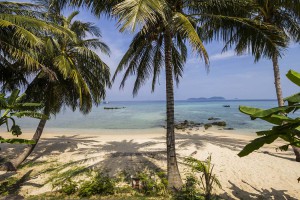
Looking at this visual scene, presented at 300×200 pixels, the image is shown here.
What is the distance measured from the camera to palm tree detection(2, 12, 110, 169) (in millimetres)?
9555

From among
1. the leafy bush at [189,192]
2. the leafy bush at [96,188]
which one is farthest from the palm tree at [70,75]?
the leafy bush at [189,192]

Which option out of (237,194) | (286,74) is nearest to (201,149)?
(237,194)

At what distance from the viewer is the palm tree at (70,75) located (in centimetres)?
955

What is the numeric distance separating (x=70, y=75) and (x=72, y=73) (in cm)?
16

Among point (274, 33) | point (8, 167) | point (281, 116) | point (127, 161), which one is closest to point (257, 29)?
point (274, 33)

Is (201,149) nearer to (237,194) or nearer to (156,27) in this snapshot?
(237,194)

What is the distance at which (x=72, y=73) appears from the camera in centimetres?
954

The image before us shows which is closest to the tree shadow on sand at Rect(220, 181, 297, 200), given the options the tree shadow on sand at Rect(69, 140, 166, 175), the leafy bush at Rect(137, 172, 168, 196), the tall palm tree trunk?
the leafy bush at Rect(137, 172, 168, 196)

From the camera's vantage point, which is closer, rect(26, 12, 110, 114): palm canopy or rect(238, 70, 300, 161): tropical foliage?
rect(238, 70, 300, 161): tropical foliage

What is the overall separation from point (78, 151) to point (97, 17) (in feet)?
23.0

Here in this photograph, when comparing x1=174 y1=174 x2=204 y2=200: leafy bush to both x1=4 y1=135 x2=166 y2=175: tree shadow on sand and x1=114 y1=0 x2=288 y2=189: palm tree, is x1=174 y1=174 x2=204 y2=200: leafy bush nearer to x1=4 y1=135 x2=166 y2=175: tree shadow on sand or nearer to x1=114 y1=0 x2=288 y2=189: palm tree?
x1=114 y1=0 x2=288 y2=189: palm tree

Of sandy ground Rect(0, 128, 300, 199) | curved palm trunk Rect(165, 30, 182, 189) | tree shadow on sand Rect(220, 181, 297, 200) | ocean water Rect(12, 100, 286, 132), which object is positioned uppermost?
curved palm trunk Rect(165, 30, 182, 189)

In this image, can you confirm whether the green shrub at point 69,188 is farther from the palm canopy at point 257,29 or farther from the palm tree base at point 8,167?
the palm canopy at point 257,29

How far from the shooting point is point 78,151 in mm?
11594
